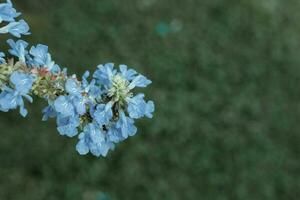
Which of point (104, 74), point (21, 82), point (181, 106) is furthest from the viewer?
point (181, 106)

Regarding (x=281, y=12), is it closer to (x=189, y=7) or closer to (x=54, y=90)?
(x=189, y=7)

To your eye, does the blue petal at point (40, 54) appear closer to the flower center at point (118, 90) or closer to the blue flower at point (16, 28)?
the blue flower at point (16, 28)

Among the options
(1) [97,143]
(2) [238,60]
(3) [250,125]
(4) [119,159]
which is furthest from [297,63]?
(1) [97,143]

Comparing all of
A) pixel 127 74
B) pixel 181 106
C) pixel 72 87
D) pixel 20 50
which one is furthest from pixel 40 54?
pixel 181 106

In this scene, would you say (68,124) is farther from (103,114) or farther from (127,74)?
(127,74)

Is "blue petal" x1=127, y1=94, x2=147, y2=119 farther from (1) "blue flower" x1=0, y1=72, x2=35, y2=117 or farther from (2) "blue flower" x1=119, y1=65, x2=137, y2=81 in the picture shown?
(1) "blue flower" x1=0, y1=72, x2=35, y2=117
